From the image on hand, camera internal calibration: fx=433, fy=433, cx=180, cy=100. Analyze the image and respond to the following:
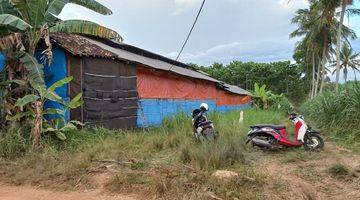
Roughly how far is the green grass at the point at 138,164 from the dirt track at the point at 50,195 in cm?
22

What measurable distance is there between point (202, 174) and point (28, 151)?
14.7 feet

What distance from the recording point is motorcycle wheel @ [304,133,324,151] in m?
9.49

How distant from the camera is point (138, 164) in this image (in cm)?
793

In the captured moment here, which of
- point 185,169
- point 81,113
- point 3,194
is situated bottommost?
point 3,194

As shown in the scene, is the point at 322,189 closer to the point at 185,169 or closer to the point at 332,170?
the point at 332,170

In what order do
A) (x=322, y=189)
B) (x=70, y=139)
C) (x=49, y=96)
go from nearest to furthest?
(x=322, y=189) < (x=49, y=96) < (x=70, y=139)

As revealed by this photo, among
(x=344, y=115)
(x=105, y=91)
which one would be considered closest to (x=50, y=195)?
(x=105, y=91)

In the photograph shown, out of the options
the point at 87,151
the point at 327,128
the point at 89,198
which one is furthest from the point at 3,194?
the point at 327,128

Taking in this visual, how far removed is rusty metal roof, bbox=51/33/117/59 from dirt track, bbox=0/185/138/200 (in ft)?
16.7

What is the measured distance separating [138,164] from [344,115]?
6.04 m

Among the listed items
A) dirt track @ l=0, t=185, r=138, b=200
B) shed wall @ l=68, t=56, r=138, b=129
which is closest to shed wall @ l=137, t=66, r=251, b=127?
shed wall @ l=68, t=56, r=138, b=129

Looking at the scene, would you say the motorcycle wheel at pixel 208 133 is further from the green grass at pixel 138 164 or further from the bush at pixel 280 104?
the bush at pixel 280 104

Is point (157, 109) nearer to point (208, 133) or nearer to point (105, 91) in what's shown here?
point (105, 91)

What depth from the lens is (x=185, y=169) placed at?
23.5 ft
